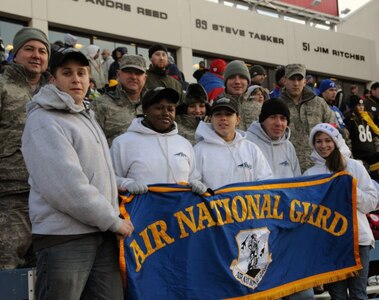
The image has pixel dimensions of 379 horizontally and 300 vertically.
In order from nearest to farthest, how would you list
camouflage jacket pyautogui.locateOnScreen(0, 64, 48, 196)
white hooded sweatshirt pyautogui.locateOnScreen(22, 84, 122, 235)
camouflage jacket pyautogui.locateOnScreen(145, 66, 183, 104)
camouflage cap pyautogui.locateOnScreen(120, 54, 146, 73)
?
1. white hooded sweatshirt pyautogui.locateOnScreen(22, 84, 122, 235)
2. camouflage jacket pyautogui.locateOnScreen(0, 64, 48, 196)
3. camouflage cap pyautogui.locateOnScreen(120, 54, 146, 73)
4. camouflage jacket pyautogui.locateOnScreen(145, 66, 183, 104)

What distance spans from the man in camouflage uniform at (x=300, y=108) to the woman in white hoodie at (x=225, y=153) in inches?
68.1

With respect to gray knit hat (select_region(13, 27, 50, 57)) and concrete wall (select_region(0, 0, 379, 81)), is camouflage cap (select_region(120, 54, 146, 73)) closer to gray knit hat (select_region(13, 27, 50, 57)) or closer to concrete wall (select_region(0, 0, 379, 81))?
gray knit hat (select_region(13, 27, 50, 57))

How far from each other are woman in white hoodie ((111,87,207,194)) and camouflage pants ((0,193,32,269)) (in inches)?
27.2

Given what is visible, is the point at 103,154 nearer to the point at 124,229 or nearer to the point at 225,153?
the point at 124,229

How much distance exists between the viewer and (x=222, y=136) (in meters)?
4.64

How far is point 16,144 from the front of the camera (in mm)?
3820

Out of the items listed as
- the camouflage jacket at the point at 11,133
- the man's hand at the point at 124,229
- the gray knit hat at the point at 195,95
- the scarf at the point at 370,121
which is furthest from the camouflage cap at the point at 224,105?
the scarf at the point at 370,121

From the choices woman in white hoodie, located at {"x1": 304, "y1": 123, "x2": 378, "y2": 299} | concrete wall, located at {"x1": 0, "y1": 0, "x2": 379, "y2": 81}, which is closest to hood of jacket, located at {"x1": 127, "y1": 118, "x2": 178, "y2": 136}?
woman in white hoodie, located at {"x1": 304, "y1": 123, "x2": 378, "y2": 299}

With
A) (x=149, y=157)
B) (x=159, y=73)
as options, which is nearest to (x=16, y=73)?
(x=149, y=157)

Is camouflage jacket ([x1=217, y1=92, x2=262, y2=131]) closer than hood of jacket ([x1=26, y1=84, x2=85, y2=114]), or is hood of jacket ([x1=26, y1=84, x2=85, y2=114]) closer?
hood of jacket ([x1=26, y1=84, x2=85, y2=114])

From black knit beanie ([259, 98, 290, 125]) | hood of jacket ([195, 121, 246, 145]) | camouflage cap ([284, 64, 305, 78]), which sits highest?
camouflage cap ([284, 64, 305, 78])

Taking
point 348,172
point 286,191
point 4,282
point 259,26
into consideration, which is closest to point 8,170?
point 4,282

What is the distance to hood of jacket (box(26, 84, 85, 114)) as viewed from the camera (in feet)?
9.76

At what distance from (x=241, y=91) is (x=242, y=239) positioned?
2.46 m
